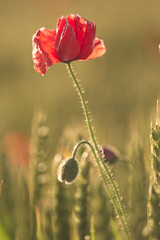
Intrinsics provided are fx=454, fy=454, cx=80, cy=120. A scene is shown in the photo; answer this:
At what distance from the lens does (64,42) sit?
3.27 ft

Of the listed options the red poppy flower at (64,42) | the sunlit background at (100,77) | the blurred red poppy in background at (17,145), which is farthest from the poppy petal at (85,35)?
the blurred red poppy in background at (17,145)

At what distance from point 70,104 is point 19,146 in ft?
2.00

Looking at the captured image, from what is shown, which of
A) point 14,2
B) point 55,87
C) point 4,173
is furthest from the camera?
point 14,2

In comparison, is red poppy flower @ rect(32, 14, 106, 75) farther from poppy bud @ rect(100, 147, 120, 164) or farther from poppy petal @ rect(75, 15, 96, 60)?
poppy bud @ rect(100, 147, 120, 164)

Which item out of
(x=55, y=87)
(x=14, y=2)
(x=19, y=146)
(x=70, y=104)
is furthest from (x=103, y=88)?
(x=14, y=2)

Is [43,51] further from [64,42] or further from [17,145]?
[17,145]

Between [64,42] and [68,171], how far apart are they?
282 mm

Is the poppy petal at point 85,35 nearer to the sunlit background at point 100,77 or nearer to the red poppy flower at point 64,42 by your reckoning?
the red poppy flower at point 64,42

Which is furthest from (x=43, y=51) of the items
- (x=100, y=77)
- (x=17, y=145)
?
(x=100, y=77)

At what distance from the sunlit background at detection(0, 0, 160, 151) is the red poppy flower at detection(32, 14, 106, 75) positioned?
251mm

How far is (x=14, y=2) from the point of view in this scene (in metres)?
6.48

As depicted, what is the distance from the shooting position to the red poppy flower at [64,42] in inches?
39.3

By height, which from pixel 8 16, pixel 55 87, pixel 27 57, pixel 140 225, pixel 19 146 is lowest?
pixel 140 225

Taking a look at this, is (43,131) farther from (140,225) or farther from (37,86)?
(37,86)
